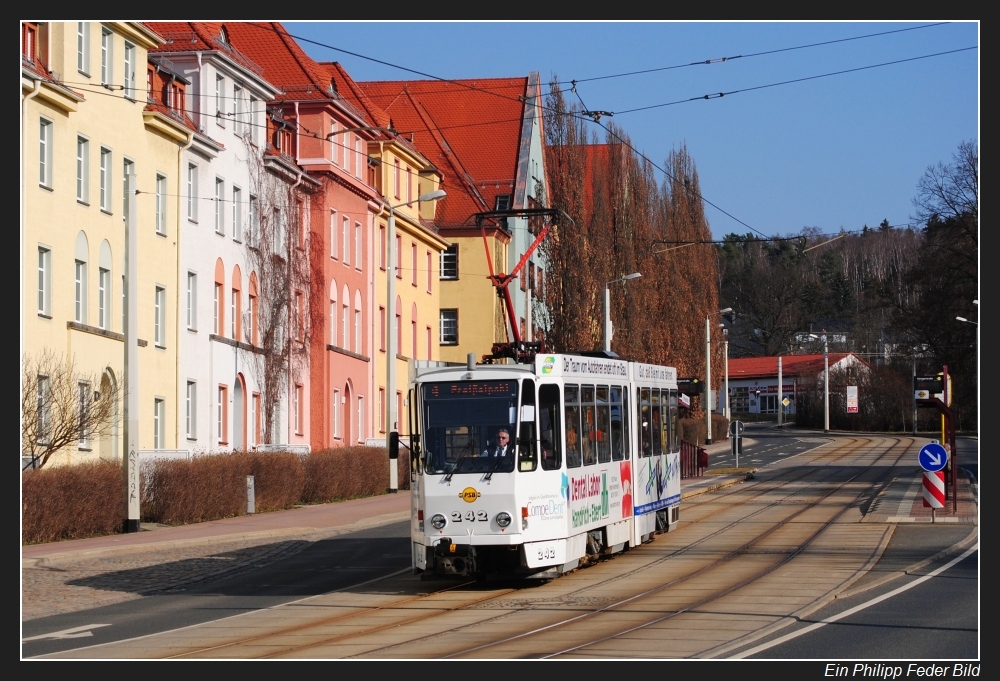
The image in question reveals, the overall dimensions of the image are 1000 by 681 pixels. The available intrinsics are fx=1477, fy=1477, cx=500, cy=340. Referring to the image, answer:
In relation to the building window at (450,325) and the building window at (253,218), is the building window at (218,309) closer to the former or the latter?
the building window at (253,218)

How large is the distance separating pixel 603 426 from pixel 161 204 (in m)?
22.8

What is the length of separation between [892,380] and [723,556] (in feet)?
259

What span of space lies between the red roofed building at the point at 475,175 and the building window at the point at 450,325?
49 millimetres

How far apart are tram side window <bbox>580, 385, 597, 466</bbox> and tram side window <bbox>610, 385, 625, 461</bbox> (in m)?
0.99

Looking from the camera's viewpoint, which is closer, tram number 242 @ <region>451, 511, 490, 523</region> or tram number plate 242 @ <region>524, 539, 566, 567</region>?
tram number 242 @ <region>451, 511, 490, 523</region>

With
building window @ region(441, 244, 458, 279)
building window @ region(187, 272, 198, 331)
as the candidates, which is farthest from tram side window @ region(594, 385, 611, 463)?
building window @ region(441, 244, 458, 279)

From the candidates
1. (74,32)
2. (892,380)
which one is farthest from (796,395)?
(74,32)

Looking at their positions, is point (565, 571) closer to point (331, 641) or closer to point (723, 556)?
point (723, 556)

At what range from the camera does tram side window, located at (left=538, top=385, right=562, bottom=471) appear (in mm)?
19109

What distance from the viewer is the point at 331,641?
14.5 metres

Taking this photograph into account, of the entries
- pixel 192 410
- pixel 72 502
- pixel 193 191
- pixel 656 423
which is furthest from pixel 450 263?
pixel 656 423

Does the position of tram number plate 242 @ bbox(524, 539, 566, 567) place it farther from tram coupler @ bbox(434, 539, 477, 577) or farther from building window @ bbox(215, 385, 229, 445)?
building window @ bbox(215, 385, 229, 445)

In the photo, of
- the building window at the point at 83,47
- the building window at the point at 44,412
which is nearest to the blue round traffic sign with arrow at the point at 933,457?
the building window at the point at 44,412

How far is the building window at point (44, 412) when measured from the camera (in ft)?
95.6
